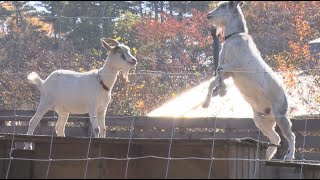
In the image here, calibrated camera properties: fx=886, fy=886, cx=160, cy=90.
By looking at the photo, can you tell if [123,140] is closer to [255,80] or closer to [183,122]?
[255,80]

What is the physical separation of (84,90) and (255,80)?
2030 millimetres

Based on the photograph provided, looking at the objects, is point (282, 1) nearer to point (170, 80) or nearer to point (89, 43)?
point (89, 43)

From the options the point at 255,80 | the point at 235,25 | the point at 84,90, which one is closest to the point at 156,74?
the point at 84,90

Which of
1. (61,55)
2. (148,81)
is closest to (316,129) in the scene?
(148,81)

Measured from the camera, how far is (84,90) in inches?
390

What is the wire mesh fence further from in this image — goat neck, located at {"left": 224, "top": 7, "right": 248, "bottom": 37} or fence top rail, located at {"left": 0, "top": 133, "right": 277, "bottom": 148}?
goat neck, located at {"left": 224, "top": 7, "right": 248, "bottom": 37}

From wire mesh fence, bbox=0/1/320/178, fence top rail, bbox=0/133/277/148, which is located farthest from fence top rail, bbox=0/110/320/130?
fence top rail, bbox=0/133/277/148

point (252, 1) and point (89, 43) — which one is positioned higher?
point (252, 1)

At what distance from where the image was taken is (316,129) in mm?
10547

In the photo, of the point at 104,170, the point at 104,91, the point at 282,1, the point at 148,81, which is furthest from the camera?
the point at 282,1

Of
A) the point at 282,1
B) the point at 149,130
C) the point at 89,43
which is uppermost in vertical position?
the point at 282,1

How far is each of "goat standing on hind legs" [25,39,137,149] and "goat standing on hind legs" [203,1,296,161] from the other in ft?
4.40

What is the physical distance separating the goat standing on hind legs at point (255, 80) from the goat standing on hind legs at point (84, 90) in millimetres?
1342

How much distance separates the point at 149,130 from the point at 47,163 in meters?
6.05
